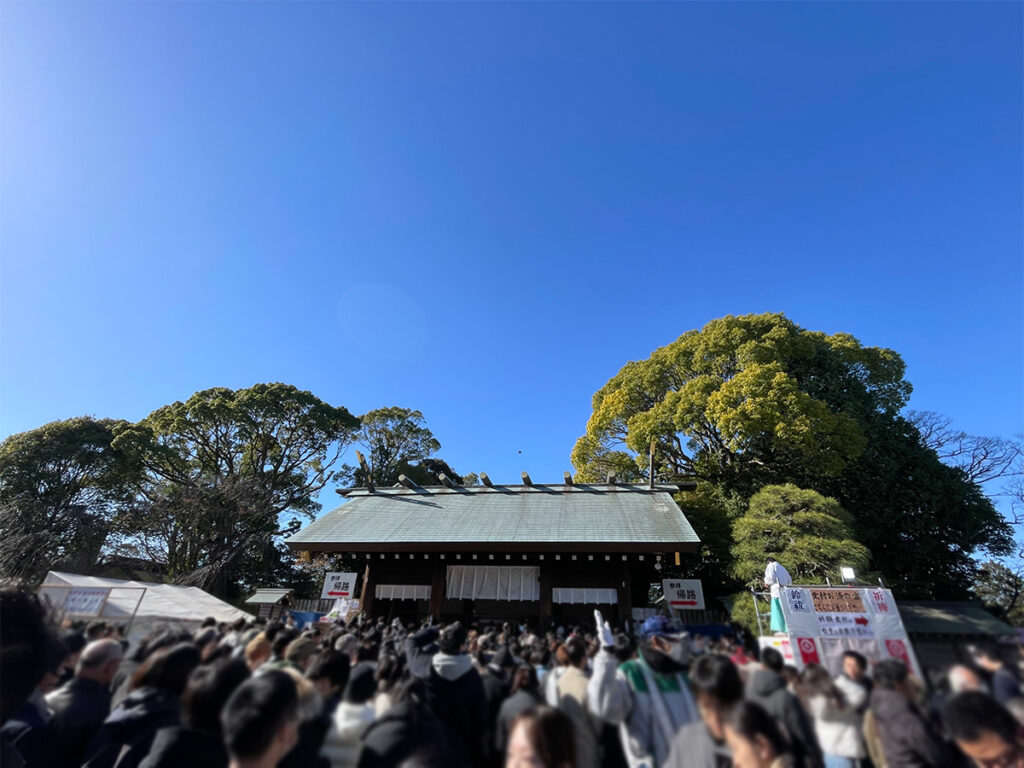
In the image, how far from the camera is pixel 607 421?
18188 millimetres

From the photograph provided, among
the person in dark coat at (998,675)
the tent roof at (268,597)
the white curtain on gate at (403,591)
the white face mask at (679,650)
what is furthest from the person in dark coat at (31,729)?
the tent roof at (268,597)

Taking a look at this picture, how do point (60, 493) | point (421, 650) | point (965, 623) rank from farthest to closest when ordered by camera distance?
point (60, 493), point (421, 650), point (965, 623)

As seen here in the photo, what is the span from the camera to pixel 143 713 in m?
2.24

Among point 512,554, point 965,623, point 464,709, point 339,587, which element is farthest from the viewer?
point 339,587

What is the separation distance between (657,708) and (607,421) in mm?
16306

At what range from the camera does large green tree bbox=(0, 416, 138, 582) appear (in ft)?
41.1

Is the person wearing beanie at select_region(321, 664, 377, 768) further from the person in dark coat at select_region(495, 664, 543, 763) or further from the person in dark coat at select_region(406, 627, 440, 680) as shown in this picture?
the person in dark coat at select_region(406, 627, 440, 680)

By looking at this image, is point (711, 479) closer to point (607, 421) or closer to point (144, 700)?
point (607, 421)

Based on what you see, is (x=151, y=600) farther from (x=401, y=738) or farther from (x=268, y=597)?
(x=268, y=597)

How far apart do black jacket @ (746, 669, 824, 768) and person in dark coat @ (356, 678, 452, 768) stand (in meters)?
1.53

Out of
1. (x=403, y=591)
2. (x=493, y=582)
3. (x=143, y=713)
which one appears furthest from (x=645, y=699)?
(x=403, y=591)

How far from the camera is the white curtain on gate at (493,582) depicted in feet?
35.5

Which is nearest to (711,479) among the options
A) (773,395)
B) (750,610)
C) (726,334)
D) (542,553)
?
(773,395)

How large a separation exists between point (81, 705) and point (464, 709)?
7.62 feet
